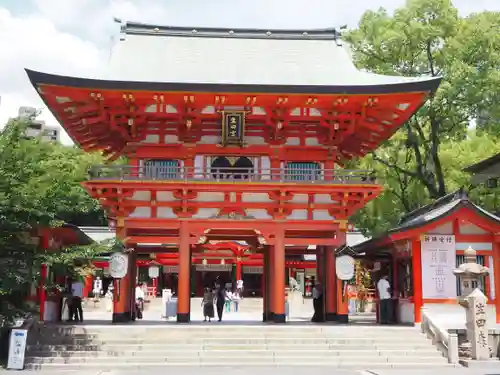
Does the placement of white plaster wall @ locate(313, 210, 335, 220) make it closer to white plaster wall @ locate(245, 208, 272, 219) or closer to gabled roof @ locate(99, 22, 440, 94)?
white plaster wall @ locate(245, 208, 272, 219)

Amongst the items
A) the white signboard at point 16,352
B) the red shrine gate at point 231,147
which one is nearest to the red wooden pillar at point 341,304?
the red shrine gate at point 231,147

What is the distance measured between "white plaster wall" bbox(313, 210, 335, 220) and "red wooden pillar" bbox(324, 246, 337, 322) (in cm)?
126

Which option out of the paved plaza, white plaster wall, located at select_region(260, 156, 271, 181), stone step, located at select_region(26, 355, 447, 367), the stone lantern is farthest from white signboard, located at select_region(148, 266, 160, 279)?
the stone lantern

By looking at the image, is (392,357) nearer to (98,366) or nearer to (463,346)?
(463,346)

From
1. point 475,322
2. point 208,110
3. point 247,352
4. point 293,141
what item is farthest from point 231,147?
point 475,322

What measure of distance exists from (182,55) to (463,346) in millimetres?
15530

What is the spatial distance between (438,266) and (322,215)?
4378mm

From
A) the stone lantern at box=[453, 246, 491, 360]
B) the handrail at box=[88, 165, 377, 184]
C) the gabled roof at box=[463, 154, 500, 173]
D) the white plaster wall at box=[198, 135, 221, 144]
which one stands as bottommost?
the stone lantern at box=[453, 246, 491, 360]

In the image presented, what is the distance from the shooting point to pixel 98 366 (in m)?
17.0

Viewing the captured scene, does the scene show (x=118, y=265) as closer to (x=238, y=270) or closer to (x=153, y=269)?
(x=153, y=269)

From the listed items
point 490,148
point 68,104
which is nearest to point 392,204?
point 490,148

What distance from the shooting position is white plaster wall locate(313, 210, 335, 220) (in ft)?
73.7

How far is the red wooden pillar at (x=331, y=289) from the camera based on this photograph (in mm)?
22938

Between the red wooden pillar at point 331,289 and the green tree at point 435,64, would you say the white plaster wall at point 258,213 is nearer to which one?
the red wooden pillar at point 331,289
